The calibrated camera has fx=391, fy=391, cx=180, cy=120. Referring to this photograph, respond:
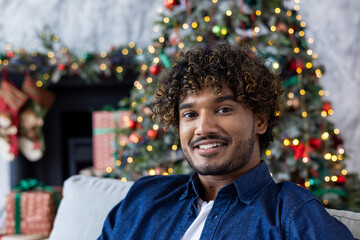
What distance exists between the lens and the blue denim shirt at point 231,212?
3.13ft

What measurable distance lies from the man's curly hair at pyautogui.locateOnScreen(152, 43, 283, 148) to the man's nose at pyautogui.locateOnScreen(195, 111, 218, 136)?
75mm

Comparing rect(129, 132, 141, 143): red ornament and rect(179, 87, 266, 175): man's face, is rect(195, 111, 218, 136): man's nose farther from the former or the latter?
rect(129, 132, 141, 143): red ornament

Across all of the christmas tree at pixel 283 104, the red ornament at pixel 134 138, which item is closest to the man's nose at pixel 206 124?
the christmas tree at pixel 283 104

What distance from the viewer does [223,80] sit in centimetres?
117

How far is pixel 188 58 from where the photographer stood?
1277 mm

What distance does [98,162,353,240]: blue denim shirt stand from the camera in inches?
37.5

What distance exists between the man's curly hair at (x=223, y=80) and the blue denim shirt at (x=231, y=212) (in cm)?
20

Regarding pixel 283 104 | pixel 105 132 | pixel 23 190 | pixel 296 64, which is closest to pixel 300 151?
pixel 283 104

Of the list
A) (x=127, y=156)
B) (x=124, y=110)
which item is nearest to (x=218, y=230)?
(x=127, y=156)

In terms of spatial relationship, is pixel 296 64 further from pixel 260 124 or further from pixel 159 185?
pixel 159 185

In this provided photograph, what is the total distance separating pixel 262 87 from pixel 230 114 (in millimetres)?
163

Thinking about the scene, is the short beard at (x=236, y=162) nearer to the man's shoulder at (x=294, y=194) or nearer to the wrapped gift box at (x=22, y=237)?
the man's shoulder at (x=294, y=194)

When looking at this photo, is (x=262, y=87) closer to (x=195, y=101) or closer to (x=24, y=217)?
(x=195, y=101)

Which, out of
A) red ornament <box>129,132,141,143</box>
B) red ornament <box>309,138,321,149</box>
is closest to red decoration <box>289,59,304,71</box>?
red ornament <box>309,138,321,149</box>
